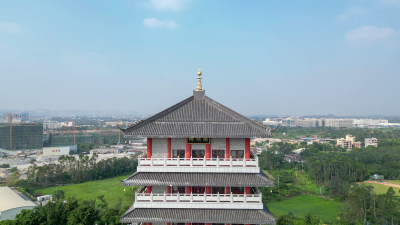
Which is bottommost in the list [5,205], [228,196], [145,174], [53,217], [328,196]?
[328,196]

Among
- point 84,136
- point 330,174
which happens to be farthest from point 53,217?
point 84,136

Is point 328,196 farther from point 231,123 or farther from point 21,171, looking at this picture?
point 21,171

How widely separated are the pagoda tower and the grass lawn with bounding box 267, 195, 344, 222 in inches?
1189

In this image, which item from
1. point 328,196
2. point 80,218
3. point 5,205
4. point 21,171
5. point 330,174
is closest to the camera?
point 80,218

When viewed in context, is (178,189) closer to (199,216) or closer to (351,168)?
(199,216)

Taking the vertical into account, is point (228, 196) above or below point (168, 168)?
below

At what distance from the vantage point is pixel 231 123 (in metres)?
15.5

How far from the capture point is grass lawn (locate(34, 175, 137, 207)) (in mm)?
49562

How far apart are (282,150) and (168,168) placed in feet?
291

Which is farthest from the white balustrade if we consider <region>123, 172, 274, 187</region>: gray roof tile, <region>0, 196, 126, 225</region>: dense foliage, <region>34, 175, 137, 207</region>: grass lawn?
<region>34, 175, 137, 207</region>: grass lawn

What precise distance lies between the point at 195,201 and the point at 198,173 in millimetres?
1493

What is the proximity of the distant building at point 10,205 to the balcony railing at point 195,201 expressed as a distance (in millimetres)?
28490

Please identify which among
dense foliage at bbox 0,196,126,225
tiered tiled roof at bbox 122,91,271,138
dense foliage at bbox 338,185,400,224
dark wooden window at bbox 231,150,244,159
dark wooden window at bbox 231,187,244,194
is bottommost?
dense foliage at bbox 338,185,400,224

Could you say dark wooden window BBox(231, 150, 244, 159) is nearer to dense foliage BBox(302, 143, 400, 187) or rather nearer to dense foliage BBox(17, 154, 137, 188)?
dense foliage BBox(302, 143, 400, 187)
